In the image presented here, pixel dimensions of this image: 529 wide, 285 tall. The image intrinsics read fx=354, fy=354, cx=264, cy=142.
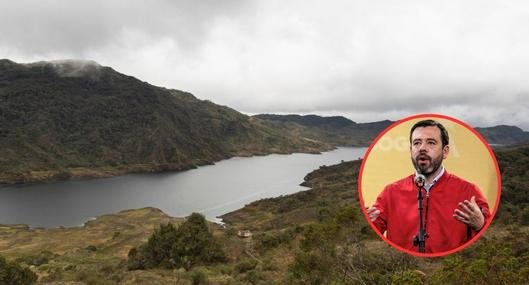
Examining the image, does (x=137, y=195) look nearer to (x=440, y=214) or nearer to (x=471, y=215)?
(x=440, y=214)

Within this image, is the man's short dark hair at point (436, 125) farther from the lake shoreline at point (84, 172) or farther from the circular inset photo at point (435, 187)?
the lake shoreline at point (84, 172)

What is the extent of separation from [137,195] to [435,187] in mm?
113920

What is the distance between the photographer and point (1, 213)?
8556cm

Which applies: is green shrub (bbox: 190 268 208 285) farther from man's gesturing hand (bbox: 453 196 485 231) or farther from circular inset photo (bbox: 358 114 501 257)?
man's gesturing hand (bbox: 453 196 485 231)

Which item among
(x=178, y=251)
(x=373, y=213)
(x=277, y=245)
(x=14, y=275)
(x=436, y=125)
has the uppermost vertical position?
(x=436, y=125)

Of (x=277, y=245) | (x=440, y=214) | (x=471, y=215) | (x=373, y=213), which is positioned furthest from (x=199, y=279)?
(x=471, y=215)

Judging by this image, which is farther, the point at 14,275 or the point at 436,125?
the point at 14,275

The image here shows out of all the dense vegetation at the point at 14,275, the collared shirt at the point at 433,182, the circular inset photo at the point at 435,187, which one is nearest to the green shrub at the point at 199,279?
the dense vegetation at the point at 14,275

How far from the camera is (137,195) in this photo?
355 feet

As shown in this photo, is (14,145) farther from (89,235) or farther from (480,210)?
(480,210)

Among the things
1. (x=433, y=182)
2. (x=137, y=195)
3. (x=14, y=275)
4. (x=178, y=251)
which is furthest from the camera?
(x=137, y=195)

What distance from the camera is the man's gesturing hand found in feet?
8.11

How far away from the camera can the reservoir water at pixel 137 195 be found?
8581cm

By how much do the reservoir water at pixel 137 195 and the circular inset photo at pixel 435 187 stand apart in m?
79.4
